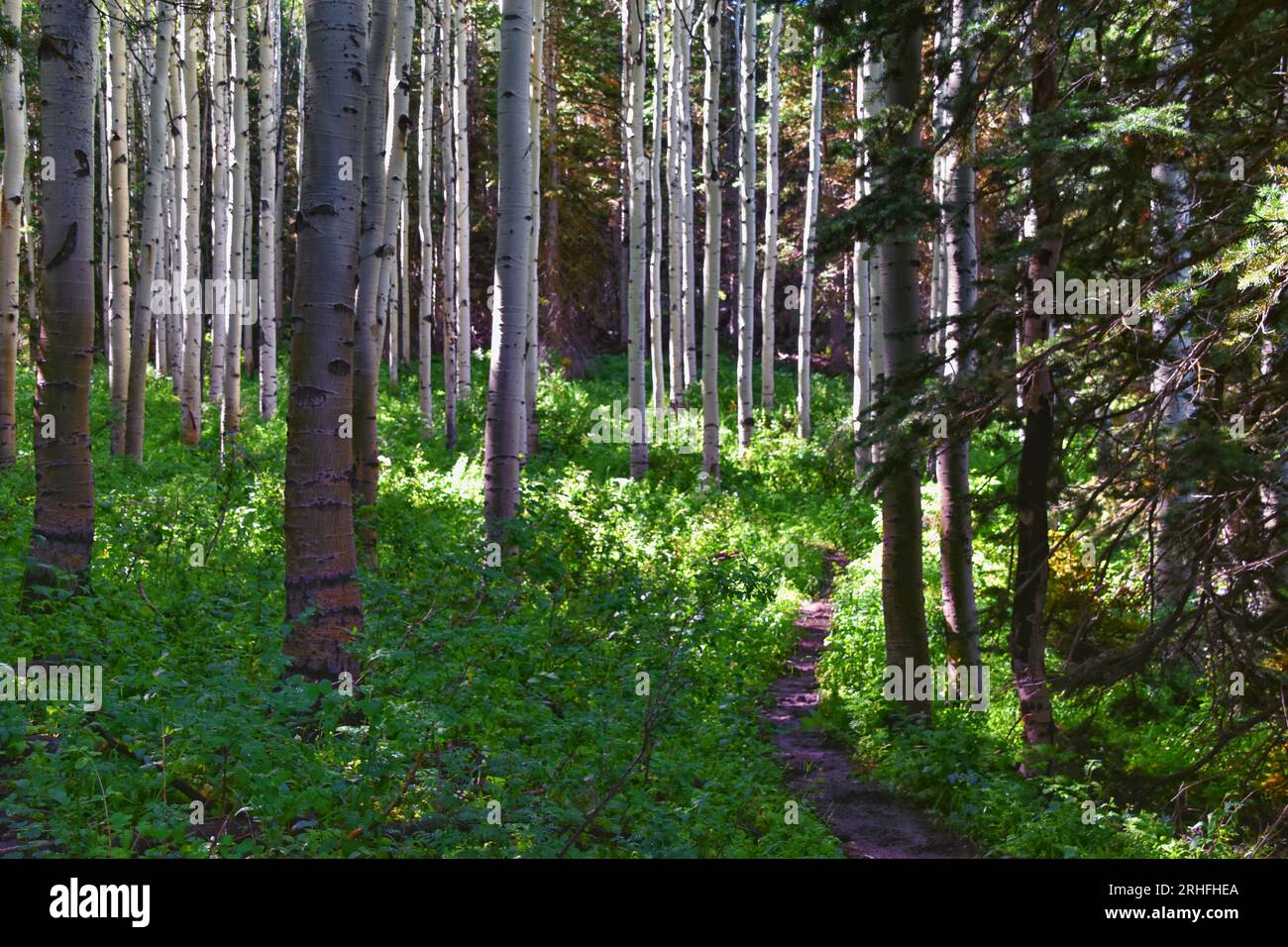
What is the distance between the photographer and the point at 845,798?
752cm

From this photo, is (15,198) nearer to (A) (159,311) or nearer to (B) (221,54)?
(B) (221,54)

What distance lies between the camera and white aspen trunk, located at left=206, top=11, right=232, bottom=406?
731 inches

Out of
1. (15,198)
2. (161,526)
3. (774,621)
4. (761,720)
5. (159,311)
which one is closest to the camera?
(761,720)

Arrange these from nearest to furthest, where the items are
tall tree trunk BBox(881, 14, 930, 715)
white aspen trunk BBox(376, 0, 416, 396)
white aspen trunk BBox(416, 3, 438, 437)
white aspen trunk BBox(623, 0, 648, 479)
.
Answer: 1. tall tree trunk BBox(881, 14, 930, 715)
2. white aspen trunk BBox(376, 0, 416, 396)
3. white aspen trunk BBox(623, 0, 648, 479)
4. white aspen trunk BBox(416, 3, 438, 437)

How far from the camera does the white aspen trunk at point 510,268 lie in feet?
31.4

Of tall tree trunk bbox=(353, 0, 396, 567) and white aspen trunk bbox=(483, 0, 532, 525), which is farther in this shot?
tall tree trunk bbox=(353, 0, 396, 567)

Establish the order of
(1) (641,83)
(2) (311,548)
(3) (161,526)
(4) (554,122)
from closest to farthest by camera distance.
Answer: (2) (311,548) < (3) (161,526) < (1) (641,83) < (4) (554,122)

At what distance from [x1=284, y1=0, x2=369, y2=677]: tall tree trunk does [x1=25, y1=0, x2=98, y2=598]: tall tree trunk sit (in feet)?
8.59

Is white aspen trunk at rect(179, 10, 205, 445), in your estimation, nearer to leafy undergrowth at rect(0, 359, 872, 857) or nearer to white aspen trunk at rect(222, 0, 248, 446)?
white aspen trunk at rect(222, 0, 248, 446)

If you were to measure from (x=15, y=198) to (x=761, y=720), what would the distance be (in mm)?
11379

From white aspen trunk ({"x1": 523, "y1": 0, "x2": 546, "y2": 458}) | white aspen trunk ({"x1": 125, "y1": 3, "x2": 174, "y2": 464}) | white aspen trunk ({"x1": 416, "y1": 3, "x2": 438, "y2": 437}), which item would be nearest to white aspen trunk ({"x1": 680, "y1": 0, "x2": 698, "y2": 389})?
white aspen trunk ({"x1": 523, "y1": 0, "x2": 546, "y2": 458})

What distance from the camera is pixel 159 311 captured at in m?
25.9

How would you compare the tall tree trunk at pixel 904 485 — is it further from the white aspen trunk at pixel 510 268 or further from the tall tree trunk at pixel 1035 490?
the white aspen trunk at pixel 510 268

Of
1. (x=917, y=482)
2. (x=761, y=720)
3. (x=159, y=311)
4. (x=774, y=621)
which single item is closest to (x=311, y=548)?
(x=761, y=720)
